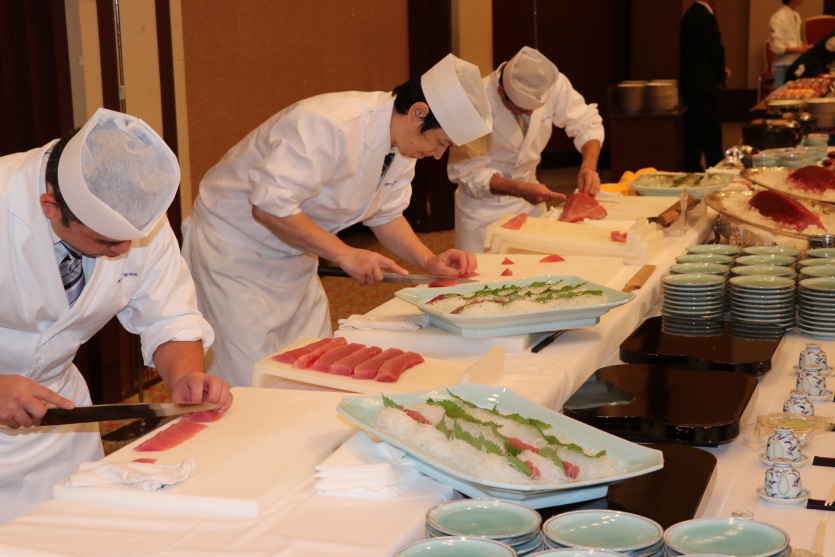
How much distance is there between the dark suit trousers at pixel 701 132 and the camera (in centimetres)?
877

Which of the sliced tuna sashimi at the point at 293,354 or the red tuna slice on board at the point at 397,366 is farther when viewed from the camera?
the sliced tuna sashimi at the point at 293,354

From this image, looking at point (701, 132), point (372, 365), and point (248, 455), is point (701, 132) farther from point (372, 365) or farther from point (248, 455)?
point (248, 455)

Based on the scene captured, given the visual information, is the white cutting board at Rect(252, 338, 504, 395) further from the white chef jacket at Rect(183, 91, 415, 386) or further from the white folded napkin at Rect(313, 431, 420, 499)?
the white chef jacket at Rect(183, 91, 415, 386)

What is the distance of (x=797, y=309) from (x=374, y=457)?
1314 mm

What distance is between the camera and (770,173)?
11.4 ft

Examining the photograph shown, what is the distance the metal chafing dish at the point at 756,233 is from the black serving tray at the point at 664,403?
3.04 ft

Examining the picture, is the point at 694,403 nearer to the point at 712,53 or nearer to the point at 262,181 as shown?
the point at 262,181

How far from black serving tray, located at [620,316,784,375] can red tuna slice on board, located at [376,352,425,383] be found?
43cm

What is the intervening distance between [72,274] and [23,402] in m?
0.34

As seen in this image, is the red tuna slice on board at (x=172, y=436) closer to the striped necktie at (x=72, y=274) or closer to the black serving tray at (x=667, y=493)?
the striped necktie at (x=72, y=274)

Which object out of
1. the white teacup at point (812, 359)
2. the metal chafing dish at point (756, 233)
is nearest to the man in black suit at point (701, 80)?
the metal chafing dish at point (756, 233)

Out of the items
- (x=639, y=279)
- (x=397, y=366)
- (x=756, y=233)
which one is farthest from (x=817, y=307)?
(x=397, y=366)

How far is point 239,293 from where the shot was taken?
3021 mm

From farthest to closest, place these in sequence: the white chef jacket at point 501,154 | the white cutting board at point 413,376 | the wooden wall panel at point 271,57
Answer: the wooden wall panel at point 271,57 < the white chef jacket at point 501,154 < the white cutting board at point 413,376
